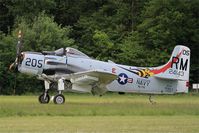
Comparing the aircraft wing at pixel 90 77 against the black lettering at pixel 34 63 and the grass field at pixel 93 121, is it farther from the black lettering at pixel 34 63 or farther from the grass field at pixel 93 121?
the grass field at pixel 93 121

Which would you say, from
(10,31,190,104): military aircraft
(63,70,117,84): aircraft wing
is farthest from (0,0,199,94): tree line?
(63,70,117,84): aircraft wing

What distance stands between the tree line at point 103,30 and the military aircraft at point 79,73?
848 inches

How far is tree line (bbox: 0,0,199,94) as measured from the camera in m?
56.2

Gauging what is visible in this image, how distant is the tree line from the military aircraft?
→ 21528 millimetres

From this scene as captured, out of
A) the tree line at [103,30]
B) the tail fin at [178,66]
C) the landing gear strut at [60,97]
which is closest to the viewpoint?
the landing gear strut at [60,97]

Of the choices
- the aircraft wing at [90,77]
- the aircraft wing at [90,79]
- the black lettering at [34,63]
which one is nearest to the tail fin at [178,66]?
the aircraft wing at [90,79]

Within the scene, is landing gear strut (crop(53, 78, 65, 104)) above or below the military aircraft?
below

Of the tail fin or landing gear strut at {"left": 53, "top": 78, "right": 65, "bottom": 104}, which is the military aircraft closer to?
landing gear strut at {"left": 53, "top": 78, "right": 65, "bottom": 104}

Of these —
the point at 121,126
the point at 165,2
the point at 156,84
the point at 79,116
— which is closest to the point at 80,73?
the point at 156,84

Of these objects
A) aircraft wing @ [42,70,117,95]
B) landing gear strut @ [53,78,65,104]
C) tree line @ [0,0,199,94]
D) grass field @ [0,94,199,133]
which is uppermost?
tree line @ [0,0,199,94]

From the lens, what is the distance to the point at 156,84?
111ft

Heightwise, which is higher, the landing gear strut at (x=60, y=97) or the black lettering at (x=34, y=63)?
the black lettering at (x=34, y=63)

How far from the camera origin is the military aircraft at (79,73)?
3052 centimetres

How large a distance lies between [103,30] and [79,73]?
39.6m
